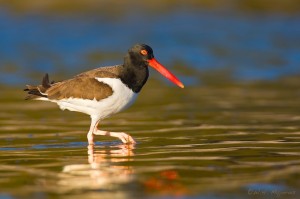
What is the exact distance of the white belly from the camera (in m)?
12.1

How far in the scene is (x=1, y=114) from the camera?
52.6ft

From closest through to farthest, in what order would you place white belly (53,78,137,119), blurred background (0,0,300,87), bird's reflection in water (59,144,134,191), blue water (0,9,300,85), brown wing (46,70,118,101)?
1. bird's reflection in water (59,144,134,191)
2. white belly (53,78,137,119)
3. brown wing (46,70,118,101)
4. blurred background (0,0,300,87)
5. blue water (0,9,300,85)

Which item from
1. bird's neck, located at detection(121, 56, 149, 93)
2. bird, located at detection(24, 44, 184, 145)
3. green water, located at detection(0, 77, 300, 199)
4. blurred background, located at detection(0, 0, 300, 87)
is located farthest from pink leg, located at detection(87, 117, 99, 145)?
blurred background, located at detection(0, 0, 300, 87)

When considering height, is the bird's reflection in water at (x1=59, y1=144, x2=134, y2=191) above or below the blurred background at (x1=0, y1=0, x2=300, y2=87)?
below

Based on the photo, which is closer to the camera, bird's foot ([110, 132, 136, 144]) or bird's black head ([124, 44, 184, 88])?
bird's foot ([110, 132, 136, 144])

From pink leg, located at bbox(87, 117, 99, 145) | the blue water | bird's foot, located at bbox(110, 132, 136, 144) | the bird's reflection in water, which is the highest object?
the blue water

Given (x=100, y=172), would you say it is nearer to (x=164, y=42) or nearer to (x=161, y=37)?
(x=164, y=42)

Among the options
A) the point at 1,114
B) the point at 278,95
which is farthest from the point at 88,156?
the point at 278,95

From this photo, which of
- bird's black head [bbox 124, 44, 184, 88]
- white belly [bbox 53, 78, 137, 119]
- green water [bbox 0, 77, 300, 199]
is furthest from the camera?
bird's black head [bbox 124, 44, 184, 88]

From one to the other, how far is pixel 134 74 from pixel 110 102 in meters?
0.54

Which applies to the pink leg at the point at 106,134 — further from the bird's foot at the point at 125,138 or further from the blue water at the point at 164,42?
the blue water at the point at 164,42

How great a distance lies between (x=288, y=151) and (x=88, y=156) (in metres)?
2.60

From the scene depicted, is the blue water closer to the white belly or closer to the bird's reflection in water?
the white belly

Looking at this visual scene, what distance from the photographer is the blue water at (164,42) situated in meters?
25.2
